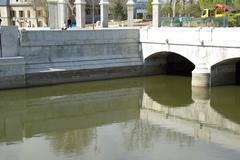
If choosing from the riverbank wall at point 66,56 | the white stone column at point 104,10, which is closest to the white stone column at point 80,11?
the white stone column at point 104,10

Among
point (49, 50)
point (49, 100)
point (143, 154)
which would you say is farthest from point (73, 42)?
point (143, 154)

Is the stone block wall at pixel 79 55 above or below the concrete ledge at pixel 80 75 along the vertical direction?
above

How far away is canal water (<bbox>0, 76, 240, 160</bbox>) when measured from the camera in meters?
14.2

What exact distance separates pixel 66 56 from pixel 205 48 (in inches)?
336

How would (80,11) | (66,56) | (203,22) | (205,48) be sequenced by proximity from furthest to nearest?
(80,11), (203,22), (66,56), (205,48)

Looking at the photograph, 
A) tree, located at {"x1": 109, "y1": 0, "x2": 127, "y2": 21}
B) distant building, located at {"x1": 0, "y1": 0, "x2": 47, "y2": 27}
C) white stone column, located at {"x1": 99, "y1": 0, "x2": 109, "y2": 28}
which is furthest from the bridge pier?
distant building, located at {"x1": 0, "y1": 0, "x2": 47, "y2": 27}

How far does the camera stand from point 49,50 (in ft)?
84.0

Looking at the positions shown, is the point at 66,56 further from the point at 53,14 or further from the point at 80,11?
the point at 80,11

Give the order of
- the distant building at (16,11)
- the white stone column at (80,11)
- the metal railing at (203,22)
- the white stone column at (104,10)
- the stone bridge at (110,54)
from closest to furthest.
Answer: the stone bridge at (110,54) → the metal railing at (203,22) → the white stone column at (80,11) → the white stone column at (104,10) → the distant building at (16,11)

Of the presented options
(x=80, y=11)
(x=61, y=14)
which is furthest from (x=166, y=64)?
(x=61, y=14)

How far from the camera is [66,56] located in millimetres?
26203

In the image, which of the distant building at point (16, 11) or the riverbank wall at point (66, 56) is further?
the distant building at point (16, 11)

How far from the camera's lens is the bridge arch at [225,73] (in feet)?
80.0

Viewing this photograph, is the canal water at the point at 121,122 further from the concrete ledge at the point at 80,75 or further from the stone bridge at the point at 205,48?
the stone bridge at the point at 205,48
